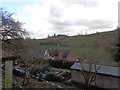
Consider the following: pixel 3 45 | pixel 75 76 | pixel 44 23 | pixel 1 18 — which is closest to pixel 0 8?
pixel 1 18

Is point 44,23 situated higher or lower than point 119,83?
higher

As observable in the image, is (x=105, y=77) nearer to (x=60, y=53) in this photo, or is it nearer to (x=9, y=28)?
(x=9, y=28)

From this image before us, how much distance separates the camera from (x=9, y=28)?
17.8 ft

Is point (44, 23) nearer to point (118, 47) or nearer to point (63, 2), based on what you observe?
point (63, 2)

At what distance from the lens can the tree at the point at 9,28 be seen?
208 inches

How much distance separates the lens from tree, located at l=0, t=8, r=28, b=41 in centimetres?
529

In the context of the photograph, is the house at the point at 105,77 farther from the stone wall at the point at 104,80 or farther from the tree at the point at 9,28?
the tree at the point at 9,28

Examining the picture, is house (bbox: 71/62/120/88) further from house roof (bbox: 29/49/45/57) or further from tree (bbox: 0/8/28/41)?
tree (bbox: 0/8/28/41)

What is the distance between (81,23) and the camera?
556 centimetres

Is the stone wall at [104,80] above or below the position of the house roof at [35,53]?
below

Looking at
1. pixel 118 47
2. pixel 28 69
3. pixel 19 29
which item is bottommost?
pixel 28 69

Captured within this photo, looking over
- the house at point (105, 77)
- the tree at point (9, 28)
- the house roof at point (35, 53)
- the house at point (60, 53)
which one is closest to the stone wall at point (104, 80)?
the house at point (105, 77)

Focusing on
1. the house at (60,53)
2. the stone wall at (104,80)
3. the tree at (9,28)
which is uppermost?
the tree at (9,28)

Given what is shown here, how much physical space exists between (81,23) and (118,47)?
3.22 meters
